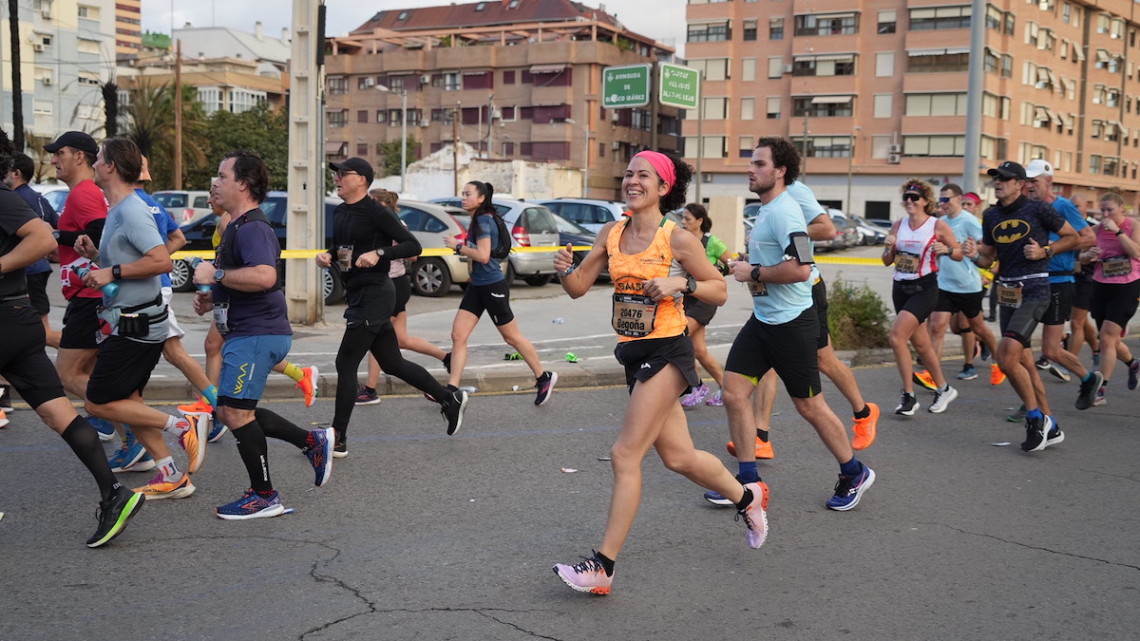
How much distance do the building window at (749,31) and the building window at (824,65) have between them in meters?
3.66

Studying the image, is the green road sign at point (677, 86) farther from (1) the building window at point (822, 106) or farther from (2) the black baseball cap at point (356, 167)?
(1) the building window at point (822, 106)

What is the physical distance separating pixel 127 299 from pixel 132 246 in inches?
10.6

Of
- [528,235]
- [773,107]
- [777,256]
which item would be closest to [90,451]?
[777,256]

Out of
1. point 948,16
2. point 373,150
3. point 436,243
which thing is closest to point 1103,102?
point 948,16

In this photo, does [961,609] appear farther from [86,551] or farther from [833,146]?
[833,146]

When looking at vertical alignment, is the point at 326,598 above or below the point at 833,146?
below

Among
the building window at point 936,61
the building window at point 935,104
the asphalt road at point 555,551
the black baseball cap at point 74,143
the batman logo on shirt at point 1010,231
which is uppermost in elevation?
the building window at point 936,61

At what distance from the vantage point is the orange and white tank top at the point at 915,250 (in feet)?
28.2

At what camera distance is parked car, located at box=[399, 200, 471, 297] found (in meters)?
18.4

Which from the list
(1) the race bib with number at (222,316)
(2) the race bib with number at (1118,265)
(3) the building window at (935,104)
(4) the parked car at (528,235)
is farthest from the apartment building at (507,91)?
(1) the race bib with number at (222,316)

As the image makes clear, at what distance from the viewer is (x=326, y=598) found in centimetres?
448

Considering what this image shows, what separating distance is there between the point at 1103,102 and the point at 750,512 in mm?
90625

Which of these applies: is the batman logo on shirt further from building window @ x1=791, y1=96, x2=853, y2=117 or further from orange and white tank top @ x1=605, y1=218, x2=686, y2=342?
building window @ x1=791, y1=96, x2=853, y2=117

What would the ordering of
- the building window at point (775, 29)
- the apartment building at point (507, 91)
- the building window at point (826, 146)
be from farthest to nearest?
1. the apartment building at point (507, 91)
2. the building window at point (775, 29)
3. the building window at point (826, 146)
